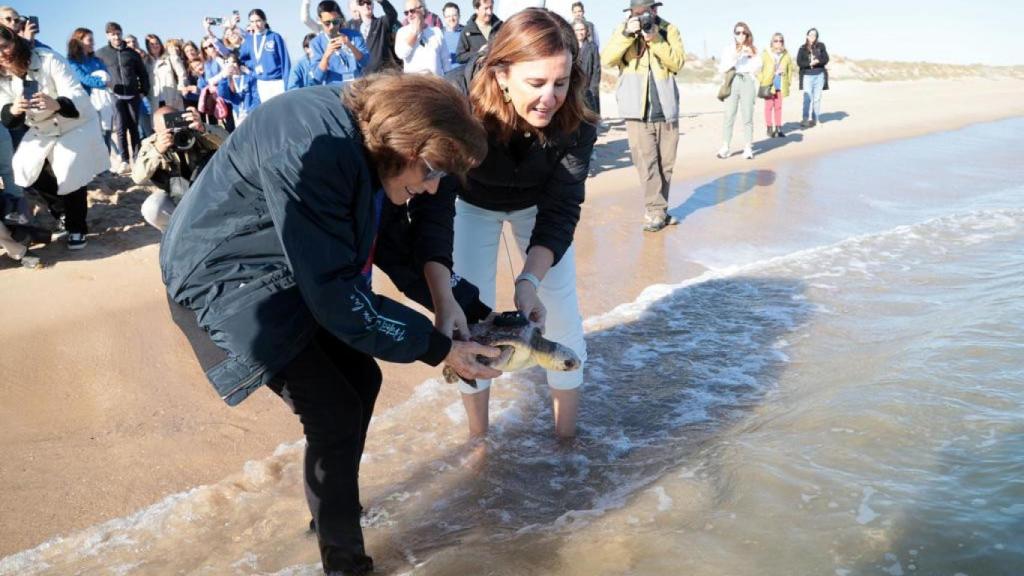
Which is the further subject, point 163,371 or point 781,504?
point 163,371

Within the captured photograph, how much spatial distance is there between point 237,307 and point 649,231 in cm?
592

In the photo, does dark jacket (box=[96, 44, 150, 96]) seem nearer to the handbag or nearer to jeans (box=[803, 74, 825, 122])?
the handbag

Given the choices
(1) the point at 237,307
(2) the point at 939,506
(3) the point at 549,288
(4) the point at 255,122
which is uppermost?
(4) the point at 255,122

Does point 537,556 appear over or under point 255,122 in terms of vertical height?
under

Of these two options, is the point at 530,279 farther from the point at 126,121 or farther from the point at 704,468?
the point at 126,121

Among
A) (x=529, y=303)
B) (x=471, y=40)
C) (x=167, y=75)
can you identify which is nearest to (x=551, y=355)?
(x=529, y=303)

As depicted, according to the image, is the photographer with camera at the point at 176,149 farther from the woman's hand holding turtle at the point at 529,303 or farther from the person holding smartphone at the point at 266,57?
the person holding smartphone at the point at 266,57

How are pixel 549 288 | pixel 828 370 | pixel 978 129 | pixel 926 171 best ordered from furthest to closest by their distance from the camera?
pixel 978 129 → pixel 926 171 → pixel 828 370 → pixel 549 288

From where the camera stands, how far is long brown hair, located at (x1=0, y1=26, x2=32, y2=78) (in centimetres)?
621

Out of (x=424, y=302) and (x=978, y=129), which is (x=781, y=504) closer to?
(x=424, y=302)

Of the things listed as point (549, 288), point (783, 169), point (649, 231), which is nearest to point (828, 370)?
point (549, 288)

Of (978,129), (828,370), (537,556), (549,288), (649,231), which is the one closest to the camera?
(537,556)

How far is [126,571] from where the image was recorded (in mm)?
2975

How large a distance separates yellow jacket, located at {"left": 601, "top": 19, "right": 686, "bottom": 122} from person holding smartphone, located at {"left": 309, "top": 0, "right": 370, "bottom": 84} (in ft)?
8.86
